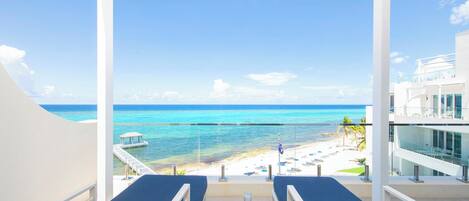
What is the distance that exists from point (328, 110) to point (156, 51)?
55.1 feet

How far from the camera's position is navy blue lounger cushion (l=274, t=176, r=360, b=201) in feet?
6.36

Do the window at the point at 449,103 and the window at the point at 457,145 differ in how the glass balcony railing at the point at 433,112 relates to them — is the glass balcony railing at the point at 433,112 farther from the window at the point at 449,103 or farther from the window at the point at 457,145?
the window at the point at 457,145

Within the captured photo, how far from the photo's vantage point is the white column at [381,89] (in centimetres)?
229

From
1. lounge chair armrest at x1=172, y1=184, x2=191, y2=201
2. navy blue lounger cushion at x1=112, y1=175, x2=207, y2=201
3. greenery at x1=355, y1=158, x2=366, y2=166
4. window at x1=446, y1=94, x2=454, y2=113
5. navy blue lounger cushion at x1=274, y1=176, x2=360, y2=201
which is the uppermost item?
window at x1=446, y1=94, x2=454, y2=113

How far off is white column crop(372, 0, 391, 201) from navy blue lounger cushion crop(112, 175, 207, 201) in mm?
1708

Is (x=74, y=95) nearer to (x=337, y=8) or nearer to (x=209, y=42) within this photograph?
(x=209, y=42)

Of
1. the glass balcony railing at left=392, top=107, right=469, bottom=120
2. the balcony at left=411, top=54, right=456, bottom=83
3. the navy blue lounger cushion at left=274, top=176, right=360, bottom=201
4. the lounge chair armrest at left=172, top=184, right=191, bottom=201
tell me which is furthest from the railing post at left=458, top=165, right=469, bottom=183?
the lounge chair armrest at left=172, top=184, right=191, bottom=201

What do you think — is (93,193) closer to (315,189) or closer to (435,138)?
(315,189)

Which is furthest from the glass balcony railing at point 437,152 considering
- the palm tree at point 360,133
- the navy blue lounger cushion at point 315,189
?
the navy blue lounger cushion at point 315,189

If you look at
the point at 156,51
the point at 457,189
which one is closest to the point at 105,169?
the point at 457,189

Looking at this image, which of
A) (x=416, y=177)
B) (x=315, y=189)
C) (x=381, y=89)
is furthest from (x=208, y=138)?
(x=416, y=177)

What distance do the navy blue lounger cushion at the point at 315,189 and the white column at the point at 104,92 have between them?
1.65 m

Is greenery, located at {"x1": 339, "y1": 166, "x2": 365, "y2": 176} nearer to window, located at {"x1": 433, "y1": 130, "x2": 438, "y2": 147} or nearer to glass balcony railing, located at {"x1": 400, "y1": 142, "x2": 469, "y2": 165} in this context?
glass balcony railing, located at {"x1": 400, "y1": 142, "x2": 469, "y2": 165}

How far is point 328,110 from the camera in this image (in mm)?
23578
